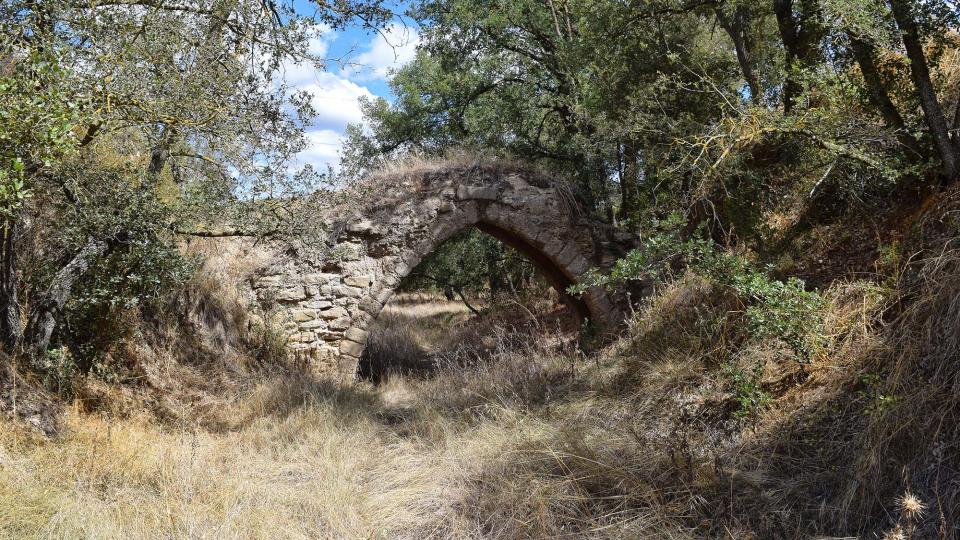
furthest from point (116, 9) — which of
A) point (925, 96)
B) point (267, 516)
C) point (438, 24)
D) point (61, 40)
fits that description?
point (438, 24)

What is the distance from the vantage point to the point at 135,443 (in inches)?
196

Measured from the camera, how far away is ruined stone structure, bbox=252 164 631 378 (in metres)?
8.40

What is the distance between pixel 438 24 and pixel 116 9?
9.00 m

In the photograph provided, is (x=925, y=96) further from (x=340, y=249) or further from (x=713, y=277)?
(x=340, y=249)

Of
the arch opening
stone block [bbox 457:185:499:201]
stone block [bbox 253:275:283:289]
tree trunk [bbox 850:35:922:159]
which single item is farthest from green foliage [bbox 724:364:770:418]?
stone block [bbox 253:275:283:289]

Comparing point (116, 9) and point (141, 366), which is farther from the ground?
point (116, 9)

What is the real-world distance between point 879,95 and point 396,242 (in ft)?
19.2

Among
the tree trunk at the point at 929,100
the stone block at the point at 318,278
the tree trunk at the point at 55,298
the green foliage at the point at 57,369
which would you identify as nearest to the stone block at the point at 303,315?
the stone block at the point at 318,278

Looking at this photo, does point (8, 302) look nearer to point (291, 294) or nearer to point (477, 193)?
point (291, 294)

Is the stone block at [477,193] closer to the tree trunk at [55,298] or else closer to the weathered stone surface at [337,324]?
the weathered stone surface at [337,324]

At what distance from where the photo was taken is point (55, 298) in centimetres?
506

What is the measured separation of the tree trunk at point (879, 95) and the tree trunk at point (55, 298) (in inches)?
269

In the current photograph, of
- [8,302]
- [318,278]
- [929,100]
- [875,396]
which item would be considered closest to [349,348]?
[318,278]

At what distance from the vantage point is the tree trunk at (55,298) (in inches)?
198
